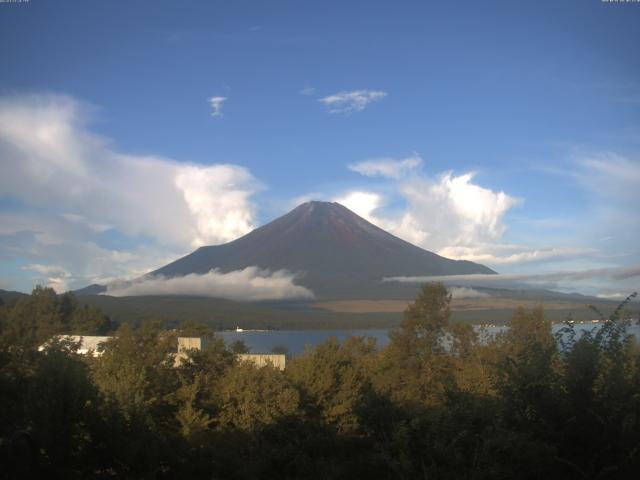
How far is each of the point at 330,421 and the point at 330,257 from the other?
13104cm

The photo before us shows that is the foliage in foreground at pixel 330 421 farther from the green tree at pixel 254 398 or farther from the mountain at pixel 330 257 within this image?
the mountain at pixel 330 257

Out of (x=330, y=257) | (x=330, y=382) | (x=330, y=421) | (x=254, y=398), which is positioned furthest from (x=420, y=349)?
(x=330, y=257)

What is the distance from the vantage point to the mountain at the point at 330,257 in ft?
459

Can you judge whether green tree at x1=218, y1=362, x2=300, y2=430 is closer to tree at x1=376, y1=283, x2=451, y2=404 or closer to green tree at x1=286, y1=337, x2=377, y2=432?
green tree at x1=286, y1=337, x2=377, y2=432

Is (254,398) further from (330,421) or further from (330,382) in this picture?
(330,382)

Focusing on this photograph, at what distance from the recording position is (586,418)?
7160 millimetres

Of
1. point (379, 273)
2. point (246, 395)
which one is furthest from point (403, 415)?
point (379, 273)

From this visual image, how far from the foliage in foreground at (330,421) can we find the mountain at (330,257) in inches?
4296

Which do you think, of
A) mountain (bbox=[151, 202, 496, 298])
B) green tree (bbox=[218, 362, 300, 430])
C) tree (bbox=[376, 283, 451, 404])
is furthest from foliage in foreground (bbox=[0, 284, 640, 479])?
mountain (bbox=[151, 202, 496, 298])

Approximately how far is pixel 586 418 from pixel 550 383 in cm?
57

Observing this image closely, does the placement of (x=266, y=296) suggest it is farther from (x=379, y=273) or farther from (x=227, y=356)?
(x=227, y=356)

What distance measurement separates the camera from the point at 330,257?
492 feet

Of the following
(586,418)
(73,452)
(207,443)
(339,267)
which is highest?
(339,267)

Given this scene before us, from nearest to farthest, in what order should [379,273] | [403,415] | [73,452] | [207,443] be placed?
[73,452]
[403,415]
[207,443]
[379,273]
